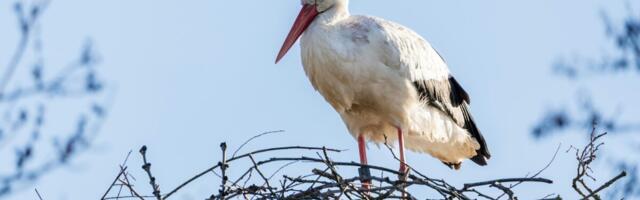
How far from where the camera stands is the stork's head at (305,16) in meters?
10.4

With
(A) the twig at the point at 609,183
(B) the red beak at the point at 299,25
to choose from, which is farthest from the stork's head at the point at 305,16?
(A) the twig at the point at 609,183

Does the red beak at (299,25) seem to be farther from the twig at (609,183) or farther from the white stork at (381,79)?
the twig at (609,183)

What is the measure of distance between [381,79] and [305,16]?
0.80 m

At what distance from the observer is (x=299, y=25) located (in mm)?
10445

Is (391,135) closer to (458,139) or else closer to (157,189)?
(458,139)

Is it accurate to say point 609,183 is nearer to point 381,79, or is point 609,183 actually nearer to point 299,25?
point 381,79

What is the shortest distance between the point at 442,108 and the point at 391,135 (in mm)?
379

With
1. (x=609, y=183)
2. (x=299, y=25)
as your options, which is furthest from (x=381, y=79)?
(x=609, y=183)

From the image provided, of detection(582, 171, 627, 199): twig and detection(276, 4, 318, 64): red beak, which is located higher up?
detection(276, 4, 318, 64): red beak

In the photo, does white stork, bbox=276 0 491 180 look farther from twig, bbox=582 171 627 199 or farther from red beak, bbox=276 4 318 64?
twig, bbox=582 171 627 199

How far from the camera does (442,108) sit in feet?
34.9

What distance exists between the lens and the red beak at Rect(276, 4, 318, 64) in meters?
10.4

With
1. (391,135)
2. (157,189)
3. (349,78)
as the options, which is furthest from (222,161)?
(391,135)

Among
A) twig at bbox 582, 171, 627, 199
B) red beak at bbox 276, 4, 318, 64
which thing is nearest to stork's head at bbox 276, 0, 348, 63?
red beak at bbox 276, 4, 318, 64
